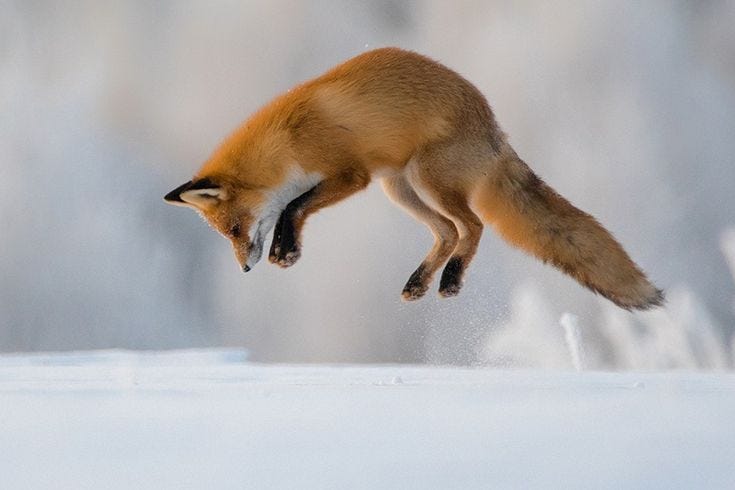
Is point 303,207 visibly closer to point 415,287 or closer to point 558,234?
point 415,287

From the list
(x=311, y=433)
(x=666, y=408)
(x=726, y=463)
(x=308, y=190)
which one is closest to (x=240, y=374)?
(x=308, y=190)

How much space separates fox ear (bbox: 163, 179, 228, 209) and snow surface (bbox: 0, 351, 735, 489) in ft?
2.70

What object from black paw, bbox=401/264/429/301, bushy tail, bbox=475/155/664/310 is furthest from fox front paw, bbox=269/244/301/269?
bushy tail, bbox=475/155/664/310

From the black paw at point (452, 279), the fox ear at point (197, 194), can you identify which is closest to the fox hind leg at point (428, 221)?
the black paw at point (452, 279)

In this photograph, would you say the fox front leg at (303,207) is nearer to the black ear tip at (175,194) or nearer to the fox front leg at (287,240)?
the fox front leg at (287,240)

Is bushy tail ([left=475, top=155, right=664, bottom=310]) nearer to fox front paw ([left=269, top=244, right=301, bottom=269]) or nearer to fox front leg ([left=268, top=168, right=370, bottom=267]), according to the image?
fox front leg ([left=268, top=168, right=370, bottom=267])

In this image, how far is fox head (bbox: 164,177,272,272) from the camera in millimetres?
3896

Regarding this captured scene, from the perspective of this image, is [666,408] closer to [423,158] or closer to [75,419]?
[423,158]

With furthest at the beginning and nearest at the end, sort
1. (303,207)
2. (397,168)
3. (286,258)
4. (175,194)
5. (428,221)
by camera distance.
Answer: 1. (428,221)
2. (397,168)
3. (303,207)
4. (175,194)
5. (286,258)

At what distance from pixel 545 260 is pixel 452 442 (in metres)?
1.82

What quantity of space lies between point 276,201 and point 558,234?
137 cm

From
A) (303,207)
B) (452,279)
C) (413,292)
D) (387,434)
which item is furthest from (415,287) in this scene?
(387,434)

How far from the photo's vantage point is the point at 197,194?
3.63m

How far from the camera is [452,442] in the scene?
239cm
